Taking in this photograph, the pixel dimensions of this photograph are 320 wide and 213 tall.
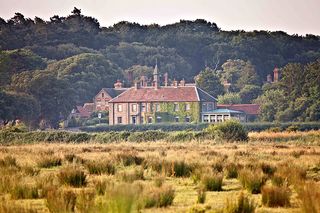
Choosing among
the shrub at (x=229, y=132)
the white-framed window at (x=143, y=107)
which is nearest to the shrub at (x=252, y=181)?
the shrub at (x=229, y=132)

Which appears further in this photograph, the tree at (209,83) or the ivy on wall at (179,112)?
the tree at (209,83)

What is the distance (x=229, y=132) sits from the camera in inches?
2073

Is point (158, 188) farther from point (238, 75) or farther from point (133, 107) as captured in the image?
point (238, 75)

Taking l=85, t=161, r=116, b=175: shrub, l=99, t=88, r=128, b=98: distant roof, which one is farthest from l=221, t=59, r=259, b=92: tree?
l=85, t=161, r=116, b=175: shrub

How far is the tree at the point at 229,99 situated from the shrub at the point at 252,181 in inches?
3708

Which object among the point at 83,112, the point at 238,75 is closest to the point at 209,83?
the point at 83,112

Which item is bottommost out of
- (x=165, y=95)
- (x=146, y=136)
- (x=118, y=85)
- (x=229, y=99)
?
(x=146, y=136)

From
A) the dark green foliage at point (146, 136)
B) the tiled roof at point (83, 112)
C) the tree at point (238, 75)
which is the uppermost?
the tree at point (238, 75)

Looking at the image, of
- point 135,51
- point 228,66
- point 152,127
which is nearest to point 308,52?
point 228,66

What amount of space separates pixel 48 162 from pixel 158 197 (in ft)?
41.8

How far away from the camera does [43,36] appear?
15400cm

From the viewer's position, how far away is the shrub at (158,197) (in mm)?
15030

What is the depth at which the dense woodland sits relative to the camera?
9119 centimetres

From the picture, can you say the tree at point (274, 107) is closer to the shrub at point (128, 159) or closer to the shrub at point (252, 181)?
the shrub at point (128, 159)
